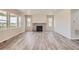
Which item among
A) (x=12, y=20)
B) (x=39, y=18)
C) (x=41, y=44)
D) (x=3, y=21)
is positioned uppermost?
(x=39, y=18)

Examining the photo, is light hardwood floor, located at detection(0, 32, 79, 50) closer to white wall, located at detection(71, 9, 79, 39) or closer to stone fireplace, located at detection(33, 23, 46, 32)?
white wall, located at detection(71, 9, 79, 39)

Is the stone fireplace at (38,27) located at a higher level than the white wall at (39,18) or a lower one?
lower

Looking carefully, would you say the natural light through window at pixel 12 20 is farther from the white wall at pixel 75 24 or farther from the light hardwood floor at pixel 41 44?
the white wall at pixel 75 24

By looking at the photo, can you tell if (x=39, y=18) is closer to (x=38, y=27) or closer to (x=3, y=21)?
(x=38, y=27)

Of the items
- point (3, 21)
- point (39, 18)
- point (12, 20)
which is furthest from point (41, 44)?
point (39, 18)

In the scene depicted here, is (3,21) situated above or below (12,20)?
below

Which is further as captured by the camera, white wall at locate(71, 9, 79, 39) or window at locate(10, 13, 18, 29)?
window at locate(10, 13, 18, 29)

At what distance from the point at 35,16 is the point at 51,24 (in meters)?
1.88

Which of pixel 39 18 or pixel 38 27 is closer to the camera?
pixel 39 18

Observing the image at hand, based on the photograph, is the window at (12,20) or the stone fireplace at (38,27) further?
the stone fireplace at (38,27)

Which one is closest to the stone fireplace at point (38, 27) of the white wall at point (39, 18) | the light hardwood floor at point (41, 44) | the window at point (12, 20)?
the white wall at point (39, 18)

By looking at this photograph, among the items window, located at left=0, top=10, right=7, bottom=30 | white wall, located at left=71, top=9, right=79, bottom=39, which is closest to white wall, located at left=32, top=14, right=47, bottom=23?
white wall, located at left=71, top=9, right=79, bottom=39
